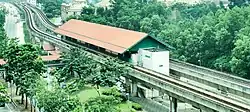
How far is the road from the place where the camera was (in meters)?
94.6

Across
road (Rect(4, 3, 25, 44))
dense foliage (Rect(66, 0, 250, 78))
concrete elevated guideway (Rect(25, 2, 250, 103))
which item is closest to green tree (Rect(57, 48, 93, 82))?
concrete elevated guideway (Rect(25, 2, 250, 103))

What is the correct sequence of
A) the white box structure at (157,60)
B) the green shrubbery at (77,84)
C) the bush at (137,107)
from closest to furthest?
1. the green shrubbery at (77,84)
2. the bush at (137,107)
3. the white box structure at (157,60)

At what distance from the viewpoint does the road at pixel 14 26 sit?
94.6 meters

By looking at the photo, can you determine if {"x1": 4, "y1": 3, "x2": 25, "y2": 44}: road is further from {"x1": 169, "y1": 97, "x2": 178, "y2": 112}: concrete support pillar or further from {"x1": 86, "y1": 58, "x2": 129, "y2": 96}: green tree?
{"x1": 169, "y1": 97, "x2": 178, "y2": 112}: concrete support pillar

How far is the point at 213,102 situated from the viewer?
33.8 m

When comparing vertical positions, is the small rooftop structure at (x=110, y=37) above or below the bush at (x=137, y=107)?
above

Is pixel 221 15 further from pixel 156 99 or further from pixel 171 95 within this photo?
pixel 171 95

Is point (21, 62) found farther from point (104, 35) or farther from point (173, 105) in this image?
point (104, 35)

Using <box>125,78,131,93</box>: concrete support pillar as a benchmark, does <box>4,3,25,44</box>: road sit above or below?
above

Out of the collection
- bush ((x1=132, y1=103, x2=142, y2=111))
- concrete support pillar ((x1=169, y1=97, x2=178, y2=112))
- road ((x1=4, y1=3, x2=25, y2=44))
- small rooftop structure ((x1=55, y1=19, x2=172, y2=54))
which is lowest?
bush ((x1=132, y1=103, x2=142, y2=111))

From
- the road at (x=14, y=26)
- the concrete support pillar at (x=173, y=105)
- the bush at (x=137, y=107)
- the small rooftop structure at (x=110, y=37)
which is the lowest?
the bush at (x=137, y=107)

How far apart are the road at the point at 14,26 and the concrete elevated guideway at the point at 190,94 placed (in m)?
47.5

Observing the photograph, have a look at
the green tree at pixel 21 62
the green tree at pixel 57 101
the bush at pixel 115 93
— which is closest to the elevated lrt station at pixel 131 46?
the bush at pixel 115 93

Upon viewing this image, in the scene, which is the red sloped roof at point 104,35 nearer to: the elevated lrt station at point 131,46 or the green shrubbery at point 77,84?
the elevated lrt station at point 131,46
